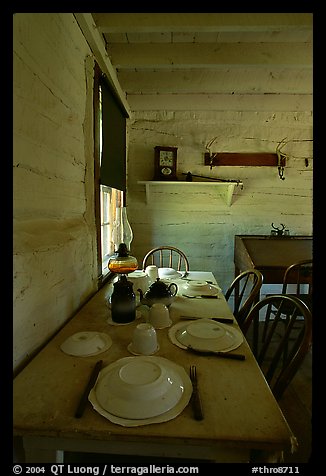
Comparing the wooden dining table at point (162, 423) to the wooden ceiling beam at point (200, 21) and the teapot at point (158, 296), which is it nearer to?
the teapot at point (158, 296)

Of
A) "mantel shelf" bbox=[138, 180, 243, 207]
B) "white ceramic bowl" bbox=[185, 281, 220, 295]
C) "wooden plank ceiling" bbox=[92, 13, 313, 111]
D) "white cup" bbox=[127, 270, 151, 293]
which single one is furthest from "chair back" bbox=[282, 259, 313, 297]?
"wooden plank ceiling" bbox=[92, 13, 313, 111]

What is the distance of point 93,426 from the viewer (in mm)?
666

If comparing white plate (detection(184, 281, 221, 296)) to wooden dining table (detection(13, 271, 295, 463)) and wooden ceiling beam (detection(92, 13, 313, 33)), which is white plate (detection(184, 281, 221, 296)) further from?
wooden ceiling beam (detection(92, 13, 313, 33))

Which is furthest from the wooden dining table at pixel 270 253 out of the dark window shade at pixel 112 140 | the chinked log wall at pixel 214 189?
the dark window shade at pixel 112 140

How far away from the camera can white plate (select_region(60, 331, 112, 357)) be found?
3.23 ft

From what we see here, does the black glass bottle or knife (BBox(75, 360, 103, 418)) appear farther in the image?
the black glass bottle

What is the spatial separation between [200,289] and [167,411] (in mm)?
1113

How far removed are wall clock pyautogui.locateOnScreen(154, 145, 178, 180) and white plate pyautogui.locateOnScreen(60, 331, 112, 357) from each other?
2.12m

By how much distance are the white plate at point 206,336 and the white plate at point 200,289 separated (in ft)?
1.66

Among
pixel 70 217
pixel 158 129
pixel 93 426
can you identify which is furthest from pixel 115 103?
pixel 93 426

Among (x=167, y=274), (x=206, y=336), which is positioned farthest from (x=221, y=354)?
(x=167, y=274)

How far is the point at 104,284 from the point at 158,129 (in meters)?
1.88

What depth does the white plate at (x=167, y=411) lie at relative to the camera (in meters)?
0.67
